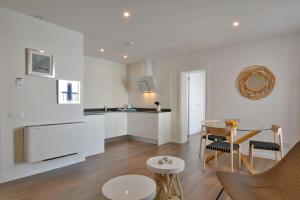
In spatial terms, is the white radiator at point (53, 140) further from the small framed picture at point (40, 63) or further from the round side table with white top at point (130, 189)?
the round side table with white top at point (130, 189)

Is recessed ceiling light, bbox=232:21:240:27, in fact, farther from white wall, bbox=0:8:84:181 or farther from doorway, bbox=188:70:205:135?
doorway, bbox=188:70:205:135

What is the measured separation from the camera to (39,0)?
2.37m

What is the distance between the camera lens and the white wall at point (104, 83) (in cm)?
528

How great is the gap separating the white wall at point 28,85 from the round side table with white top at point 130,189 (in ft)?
6.38

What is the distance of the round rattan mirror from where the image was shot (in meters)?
3.75

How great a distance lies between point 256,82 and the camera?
3.92 meters

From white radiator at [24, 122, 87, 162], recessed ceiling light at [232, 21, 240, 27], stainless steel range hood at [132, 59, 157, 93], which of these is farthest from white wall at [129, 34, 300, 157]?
white radiator at [24, 122, 87, 162]

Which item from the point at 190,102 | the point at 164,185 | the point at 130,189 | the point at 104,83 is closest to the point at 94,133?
the point at 104,83

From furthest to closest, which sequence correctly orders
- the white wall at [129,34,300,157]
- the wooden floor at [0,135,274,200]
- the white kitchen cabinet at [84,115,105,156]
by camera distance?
1. the white kitchen cabinet at [84,115,105,156]
2. the white wall at [129,34,300,157]
3. the wooden floor at [0,135,274,200]

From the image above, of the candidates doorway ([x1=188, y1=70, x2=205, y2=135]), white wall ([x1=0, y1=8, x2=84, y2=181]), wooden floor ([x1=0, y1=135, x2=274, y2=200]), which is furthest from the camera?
doorway ([x1=188, y1=70, x2=205, y2=135])

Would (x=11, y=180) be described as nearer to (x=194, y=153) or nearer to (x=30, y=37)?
(x=30, y=37)

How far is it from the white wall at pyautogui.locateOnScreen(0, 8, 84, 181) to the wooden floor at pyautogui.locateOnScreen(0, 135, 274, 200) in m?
0.34

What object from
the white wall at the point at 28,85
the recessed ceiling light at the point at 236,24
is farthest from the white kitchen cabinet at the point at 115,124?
the recessed ceiling light at the point at 236,24

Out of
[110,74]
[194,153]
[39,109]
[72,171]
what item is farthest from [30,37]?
[194,153]
